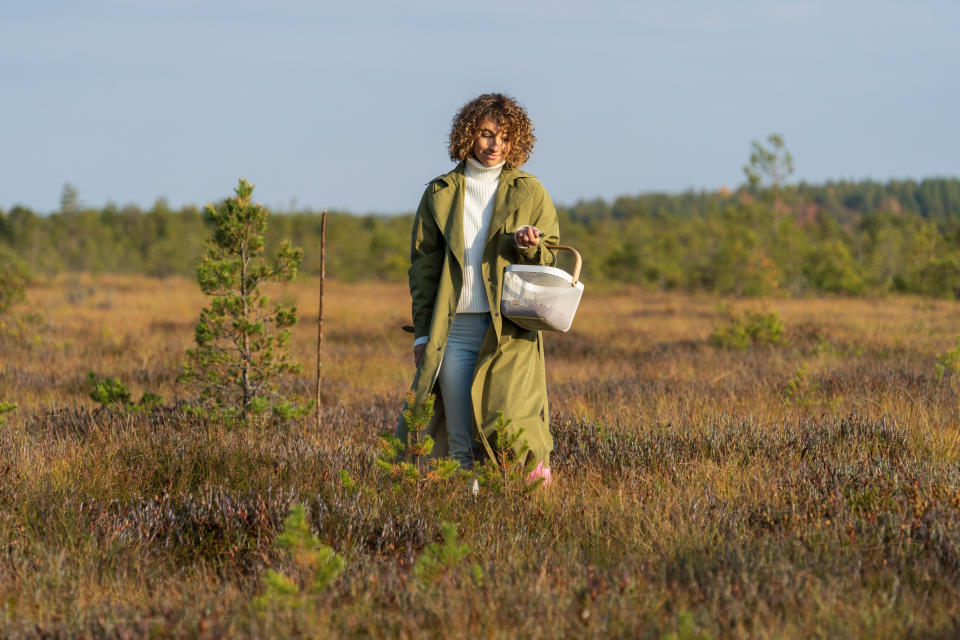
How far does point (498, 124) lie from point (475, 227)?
0.43m

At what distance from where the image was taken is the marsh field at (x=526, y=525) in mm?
2162

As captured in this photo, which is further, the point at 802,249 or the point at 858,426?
the point at 802,249

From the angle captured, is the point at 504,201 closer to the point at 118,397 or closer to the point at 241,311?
the point at 241,311

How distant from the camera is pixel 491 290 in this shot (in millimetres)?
3350

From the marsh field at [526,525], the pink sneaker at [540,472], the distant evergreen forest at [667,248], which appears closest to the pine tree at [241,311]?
the marsh field at [526,525]

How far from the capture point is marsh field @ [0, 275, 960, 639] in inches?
85.1

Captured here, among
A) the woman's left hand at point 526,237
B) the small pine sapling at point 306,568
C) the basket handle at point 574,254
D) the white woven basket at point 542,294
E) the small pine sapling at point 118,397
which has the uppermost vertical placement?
the woman's left hand at point 526,237

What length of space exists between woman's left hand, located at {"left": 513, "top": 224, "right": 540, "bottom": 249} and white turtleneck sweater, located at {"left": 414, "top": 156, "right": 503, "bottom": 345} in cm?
25

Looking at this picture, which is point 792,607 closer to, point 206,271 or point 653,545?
point 653,545

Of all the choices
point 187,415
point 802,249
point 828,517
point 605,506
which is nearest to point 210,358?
point 187,415

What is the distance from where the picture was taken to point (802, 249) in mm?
34156

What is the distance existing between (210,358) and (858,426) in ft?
12.1

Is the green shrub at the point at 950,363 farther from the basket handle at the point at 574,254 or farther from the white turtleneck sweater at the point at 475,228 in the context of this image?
the white turtleneck sweater at the point at 475,228

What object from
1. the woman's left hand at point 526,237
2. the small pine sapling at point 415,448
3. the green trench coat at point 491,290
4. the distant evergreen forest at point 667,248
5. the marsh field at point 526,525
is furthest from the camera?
the distant evergreen forest at point 667,248
